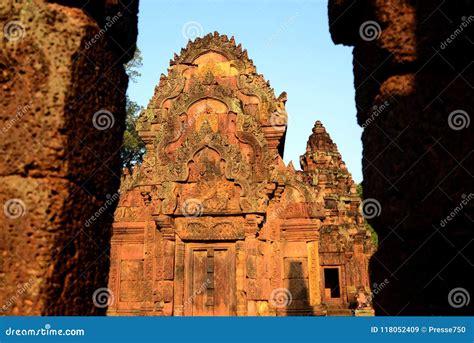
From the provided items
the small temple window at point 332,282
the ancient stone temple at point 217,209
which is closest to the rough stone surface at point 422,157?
the ancient stone temple at point 217,209

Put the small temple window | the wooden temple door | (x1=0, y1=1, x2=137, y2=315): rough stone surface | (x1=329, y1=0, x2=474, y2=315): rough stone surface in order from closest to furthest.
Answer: (x1=0, y1=1, x2=137, y2=315): rough stone surface, (x1=329, y1=0, x2=474, y2=315): rough stone surface, the wooden temple door, the small temple window

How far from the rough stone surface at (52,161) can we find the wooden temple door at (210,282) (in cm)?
940

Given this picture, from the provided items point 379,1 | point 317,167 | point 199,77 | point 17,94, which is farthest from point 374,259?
point 317,167

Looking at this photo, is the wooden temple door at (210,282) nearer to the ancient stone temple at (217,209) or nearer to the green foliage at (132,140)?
the ancient stone temple at (217,209)

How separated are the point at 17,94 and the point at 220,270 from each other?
10032mm

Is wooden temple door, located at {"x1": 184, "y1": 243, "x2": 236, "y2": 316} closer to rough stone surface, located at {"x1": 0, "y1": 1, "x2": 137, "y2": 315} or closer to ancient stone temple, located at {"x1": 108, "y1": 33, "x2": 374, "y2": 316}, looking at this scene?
ancient stone temple, located at {"x1": 108, "y1": 33, "x2": 374, "y2": 316}

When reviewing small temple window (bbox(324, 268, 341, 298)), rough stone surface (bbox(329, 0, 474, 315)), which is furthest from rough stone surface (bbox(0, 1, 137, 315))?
small temple window (bbox(324, 268, 341, 298))

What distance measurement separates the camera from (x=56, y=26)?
3025 millimetres

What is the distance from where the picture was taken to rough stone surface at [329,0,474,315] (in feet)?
9.54

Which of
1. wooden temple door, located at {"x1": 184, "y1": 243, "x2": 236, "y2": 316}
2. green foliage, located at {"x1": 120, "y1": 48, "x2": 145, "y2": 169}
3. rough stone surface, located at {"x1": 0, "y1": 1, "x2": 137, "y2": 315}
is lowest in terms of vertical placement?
rough stone surface, located at {"x1": 0, "y1": 1, "x2": 137, "y2": 315}

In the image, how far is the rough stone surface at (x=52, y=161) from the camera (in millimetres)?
2691

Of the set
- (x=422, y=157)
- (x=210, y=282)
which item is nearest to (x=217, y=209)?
(x=210, y=282)

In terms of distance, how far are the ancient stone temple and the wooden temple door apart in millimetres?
26

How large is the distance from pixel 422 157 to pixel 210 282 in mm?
9991
